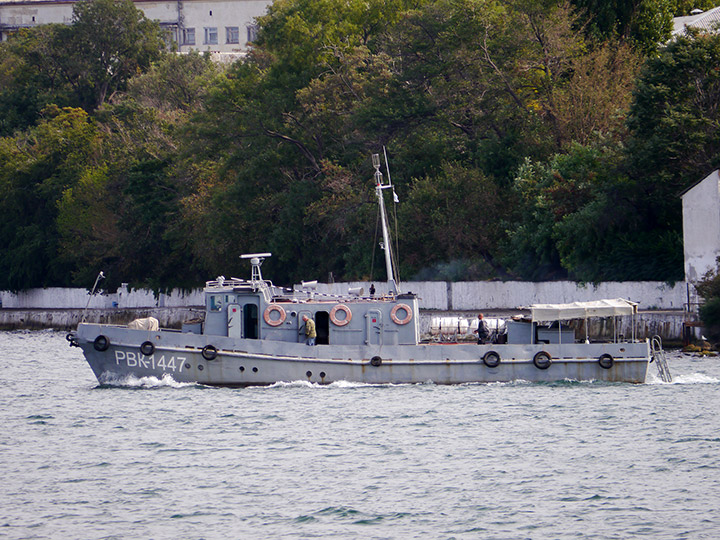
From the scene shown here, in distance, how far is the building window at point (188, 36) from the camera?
128m

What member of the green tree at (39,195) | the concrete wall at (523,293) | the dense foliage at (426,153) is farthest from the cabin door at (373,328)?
the green tree at (39,195)

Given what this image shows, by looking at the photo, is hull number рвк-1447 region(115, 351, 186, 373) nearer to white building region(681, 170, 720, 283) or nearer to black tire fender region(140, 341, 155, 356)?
black tire fender region(140, 341, 155, 356)

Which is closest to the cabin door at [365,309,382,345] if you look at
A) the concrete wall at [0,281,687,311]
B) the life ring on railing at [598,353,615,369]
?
the concrete wall at [0,281,687,311]

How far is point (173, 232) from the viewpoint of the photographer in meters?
72.1

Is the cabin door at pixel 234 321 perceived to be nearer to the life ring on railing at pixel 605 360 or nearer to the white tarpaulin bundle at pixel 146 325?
the white tarpaulin bundle at pixel 146 325

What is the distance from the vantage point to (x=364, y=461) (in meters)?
23.3

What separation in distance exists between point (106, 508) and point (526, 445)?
928 centimetres

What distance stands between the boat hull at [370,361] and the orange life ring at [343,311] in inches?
28.8

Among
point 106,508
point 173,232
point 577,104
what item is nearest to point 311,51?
point 173,232

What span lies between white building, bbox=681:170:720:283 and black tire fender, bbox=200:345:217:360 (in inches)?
864

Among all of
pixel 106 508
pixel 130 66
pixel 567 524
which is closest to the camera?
pixel 567 524

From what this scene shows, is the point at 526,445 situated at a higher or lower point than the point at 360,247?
lower

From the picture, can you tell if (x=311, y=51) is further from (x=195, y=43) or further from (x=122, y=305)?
(x=195, y=43)

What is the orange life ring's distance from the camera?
31578 mm
